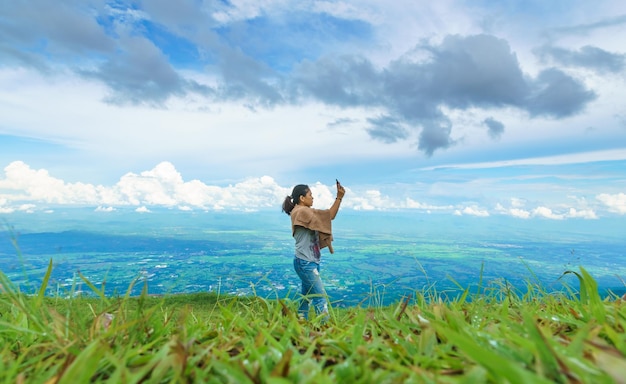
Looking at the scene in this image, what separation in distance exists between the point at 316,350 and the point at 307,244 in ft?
23.5

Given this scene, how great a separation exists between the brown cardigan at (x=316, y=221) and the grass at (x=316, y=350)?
259 inches

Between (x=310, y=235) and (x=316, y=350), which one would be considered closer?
(x=316, y=350)

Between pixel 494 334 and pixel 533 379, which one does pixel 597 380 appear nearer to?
pixel 533 379

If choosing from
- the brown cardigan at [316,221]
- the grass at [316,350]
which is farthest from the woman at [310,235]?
the grass at [316,350]

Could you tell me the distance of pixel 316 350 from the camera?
5.18 ft

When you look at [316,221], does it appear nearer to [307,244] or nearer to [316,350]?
[307,244]

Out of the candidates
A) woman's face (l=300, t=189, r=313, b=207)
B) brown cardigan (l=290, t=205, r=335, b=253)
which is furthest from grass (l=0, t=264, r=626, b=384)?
woman's face (l=300, t=189, r=313, b=207)

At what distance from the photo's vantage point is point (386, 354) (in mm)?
1403

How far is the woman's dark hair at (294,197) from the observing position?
9.27 meters

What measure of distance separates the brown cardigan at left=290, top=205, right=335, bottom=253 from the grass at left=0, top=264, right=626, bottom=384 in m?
6.58

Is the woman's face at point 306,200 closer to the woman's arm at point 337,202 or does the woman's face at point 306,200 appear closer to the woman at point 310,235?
the woman at point 310,235

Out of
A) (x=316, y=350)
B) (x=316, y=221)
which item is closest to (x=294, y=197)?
(x=316, y=221)

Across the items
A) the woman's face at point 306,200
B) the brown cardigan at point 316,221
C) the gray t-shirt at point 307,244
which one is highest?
the woman's face at point 306,200

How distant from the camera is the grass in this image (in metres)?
1.15
